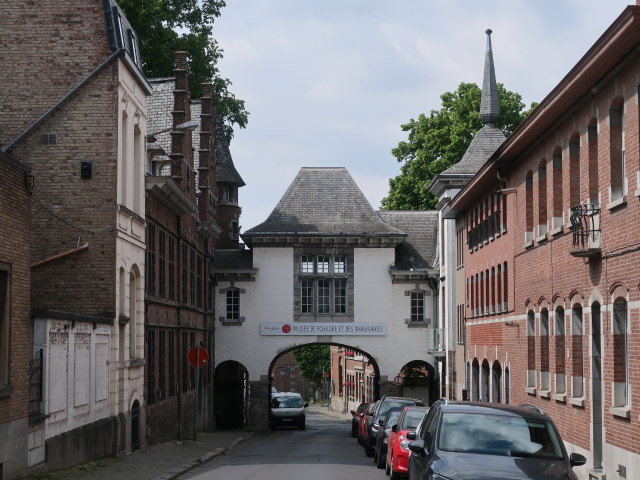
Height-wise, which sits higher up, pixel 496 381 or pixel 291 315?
pixel 291 315

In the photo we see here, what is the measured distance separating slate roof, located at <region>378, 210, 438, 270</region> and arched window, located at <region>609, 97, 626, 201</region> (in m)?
33.6

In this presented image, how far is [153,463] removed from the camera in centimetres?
2714

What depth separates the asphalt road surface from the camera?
24.5 metres

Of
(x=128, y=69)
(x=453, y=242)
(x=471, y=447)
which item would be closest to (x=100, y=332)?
(x=128, y=69)

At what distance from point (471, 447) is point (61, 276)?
1638cm

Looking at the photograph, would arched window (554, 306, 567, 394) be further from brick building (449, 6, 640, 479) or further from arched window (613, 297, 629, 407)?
arched window (613, 297, 629, 407)

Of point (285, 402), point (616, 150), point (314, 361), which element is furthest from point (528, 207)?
point (314, 361)

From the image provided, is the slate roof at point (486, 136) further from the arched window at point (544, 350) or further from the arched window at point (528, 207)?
the arched window at point (544, 350)

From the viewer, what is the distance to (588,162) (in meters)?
22.9

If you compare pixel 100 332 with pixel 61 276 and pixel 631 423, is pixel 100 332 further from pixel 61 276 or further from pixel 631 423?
pixel 631 423

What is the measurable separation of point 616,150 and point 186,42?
33095 mm

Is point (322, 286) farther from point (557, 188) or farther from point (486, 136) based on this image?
point (557, 188)

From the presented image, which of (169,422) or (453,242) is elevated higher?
(453,242)

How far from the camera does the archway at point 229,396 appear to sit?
56219mm
